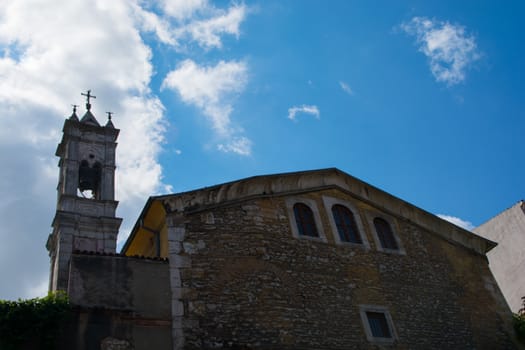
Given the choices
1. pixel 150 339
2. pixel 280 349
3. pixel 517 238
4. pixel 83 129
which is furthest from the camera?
pixel 83 129

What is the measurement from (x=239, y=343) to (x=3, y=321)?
4.63 metres

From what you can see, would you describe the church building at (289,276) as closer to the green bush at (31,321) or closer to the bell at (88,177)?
the green bush at (31,321)

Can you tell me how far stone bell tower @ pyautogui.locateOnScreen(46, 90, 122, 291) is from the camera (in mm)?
25359

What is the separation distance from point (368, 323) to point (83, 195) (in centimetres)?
1871

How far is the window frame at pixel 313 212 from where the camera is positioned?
47.4 feet

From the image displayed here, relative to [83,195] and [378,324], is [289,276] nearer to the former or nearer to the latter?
[378,324]

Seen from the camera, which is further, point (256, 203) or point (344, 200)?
point (344, 200)

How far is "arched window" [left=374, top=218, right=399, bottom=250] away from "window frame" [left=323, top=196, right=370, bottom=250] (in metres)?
0.66

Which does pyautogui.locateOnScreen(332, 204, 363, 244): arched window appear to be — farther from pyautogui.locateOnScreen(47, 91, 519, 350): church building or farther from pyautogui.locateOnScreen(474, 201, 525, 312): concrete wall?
pyautogui.locateOnScreen(474, 201, 525, 312): concrete wall

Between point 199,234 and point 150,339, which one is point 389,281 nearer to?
point 199,234

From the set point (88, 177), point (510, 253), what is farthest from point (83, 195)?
point (510, 253)


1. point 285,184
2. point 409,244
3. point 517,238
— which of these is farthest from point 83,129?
point 517,238

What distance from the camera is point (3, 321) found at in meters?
9.95

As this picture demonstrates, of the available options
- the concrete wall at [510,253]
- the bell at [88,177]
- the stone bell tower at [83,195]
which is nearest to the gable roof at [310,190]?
the concrete wall at [510,253]
